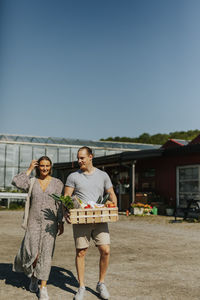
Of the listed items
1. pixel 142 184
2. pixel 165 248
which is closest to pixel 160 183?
pixel 142 184

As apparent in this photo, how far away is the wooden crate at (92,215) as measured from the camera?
440 centimetres

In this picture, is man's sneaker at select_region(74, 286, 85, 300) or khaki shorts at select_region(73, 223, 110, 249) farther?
khaki shorts at select_region(73, 223, 110, 249)

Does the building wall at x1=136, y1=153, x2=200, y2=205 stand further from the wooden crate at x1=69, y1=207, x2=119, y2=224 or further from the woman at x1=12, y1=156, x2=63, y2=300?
the wooden crate at x1=69, y1=207, x2=119, y2=224

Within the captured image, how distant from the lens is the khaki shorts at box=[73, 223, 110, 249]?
4.67 m

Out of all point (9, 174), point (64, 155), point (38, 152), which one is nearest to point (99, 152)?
point (64, 155)

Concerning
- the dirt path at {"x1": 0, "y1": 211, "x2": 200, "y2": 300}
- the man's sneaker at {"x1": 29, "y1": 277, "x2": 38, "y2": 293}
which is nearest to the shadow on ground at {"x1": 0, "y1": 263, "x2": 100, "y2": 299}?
the dirt path at {"x1": 0, "y1": 211, "x2": 200, "y2": 300}

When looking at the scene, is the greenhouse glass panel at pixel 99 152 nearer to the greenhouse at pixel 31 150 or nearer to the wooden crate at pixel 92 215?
the greenhouse at pixel 31 150

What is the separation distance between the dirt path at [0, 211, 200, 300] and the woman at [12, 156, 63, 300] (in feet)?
1.04

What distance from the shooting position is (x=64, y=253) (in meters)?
7.75

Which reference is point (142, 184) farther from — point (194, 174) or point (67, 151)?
point (67, 151)

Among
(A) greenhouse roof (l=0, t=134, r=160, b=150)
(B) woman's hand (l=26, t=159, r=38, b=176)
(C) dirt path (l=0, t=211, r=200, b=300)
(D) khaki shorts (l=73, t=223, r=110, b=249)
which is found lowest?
(C) dirt path (l=0, t=211, r=200, b=300)

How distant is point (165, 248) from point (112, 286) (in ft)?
11.9

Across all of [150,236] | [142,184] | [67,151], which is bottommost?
[150,236]

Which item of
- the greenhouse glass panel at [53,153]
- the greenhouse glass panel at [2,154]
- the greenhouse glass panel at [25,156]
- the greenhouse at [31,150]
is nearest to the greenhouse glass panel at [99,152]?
the greenhouse at [31,150]
